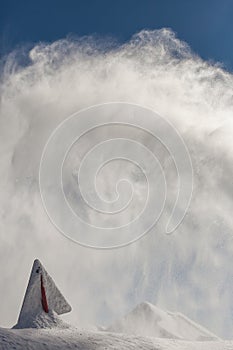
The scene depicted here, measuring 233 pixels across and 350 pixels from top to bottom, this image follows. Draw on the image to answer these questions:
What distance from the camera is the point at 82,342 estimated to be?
3803cm

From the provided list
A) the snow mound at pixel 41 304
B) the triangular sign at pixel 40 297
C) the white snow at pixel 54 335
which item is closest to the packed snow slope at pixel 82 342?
the white snow at pixel 54 335

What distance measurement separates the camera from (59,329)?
138ft

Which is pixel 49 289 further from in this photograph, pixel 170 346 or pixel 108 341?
pixel 170 346

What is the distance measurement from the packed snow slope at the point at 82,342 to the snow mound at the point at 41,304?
2.36 m

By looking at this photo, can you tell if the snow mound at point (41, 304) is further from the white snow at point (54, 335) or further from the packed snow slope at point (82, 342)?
the packed snow slope at point (82, 342)

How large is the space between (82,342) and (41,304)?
886cm

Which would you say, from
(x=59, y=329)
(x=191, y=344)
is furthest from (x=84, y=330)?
(x=191, y=344)

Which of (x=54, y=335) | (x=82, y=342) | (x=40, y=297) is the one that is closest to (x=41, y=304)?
(x=40, y=297)

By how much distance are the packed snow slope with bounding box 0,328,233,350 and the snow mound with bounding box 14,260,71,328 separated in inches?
92.9

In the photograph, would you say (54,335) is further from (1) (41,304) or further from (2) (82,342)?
(1) (41,304)

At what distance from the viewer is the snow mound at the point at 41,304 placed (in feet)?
142

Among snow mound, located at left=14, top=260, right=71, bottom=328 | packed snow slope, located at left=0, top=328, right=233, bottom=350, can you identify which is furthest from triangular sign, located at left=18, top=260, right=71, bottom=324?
packed snow slope, located at left=0, top=328, right=233, bottom=350

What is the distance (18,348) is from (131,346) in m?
12.1

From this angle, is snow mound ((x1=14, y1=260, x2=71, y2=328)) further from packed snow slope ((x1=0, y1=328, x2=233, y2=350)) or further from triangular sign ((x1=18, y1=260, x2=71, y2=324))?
packed snow slope ((x1=0, y1=328, x2=233, y2=350))
